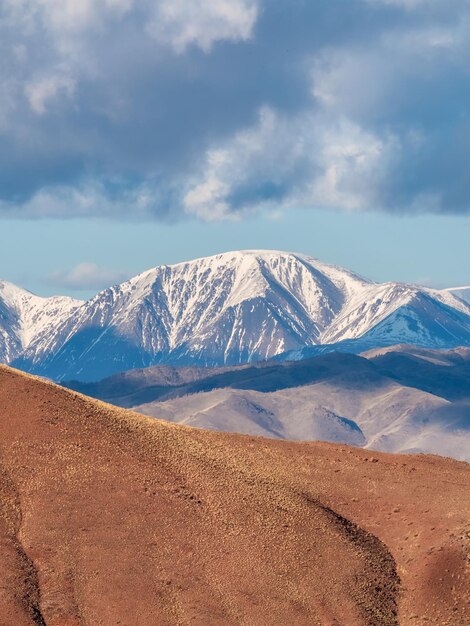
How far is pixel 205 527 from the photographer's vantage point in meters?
104

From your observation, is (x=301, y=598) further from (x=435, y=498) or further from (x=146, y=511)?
(x=435, y=498)

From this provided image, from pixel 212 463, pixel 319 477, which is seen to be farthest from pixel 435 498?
pixel 212 463

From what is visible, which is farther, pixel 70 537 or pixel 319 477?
pixel 319 477

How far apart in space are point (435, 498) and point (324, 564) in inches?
659

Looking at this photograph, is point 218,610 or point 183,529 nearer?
point 218,610

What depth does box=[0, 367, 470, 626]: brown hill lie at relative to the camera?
9250 cm

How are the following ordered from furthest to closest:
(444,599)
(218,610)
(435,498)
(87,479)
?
(435,498) < (87,479) < (444,599) < (218,610)

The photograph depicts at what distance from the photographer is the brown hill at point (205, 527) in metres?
92.5

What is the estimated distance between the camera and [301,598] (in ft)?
316

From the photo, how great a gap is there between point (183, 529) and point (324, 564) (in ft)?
38.5

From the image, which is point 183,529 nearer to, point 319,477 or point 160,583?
point 160,583

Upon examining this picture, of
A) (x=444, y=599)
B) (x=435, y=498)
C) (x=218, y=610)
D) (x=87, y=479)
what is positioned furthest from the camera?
(x=435, y=498)

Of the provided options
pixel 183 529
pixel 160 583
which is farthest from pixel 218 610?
pixel 183 529

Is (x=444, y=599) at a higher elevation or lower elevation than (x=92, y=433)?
lower
